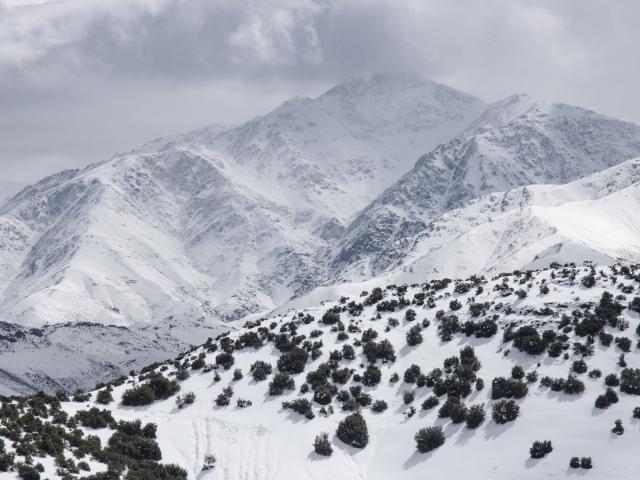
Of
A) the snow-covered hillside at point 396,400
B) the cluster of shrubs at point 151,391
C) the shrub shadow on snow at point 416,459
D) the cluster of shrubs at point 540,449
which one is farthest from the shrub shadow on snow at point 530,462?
the cluster of shrubs at point 151,391

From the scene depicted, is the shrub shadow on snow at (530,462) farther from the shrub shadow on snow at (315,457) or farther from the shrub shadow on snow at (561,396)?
the shrub shadow on snow at (315,457)

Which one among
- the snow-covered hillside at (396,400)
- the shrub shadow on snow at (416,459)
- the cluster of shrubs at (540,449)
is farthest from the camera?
the shrub shadow on snow at (416,459)

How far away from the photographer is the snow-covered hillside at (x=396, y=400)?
4856 centimetres

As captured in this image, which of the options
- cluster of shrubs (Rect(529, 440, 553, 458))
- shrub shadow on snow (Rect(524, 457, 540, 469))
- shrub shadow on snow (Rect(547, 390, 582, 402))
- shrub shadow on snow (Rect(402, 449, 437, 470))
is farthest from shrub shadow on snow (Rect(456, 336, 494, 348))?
shrub shadow on snow (Rect(524, 457, 540, 469))

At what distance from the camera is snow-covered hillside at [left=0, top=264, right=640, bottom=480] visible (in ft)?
159

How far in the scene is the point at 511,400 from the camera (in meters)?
53.5

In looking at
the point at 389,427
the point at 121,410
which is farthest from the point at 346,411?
the point at 121,410

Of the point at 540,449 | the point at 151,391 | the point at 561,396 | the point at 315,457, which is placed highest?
the point at 151,391

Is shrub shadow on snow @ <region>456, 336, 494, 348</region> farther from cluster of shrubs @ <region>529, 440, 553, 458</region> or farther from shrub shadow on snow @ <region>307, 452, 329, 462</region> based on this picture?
shrub shadow on snow @ <region>307, 452, 329, 462</region>

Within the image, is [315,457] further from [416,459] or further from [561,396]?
[561,396]

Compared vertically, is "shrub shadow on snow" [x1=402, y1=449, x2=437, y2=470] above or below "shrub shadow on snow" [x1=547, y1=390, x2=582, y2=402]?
below

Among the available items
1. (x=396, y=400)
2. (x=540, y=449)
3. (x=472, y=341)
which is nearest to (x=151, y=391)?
(x=396, y=400)

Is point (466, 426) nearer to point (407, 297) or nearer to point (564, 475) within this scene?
point (564, 475)

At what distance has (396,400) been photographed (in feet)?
198
